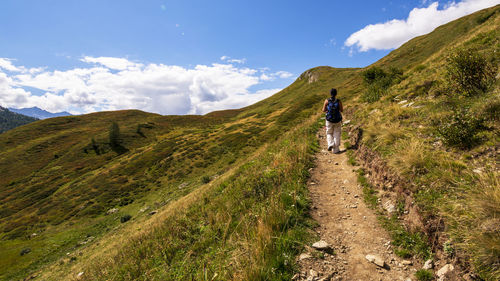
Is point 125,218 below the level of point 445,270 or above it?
below

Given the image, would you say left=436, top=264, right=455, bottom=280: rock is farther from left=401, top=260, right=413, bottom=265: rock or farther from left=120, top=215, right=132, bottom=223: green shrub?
left=120, top=215, right=132, bottom=223: green shrub

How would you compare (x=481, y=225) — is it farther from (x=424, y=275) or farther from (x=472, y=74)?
(x=472, y=74)

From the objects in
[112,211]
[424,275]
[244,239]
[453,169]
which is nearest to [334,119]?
[453,169]

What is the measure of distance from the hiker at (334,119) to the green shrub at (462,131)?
4859 millimetres

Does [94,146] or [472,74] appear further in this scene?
[94,146]

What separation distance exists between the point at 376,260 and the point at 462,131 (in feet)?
16.2

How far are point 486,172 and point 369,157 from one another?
393 centimetres

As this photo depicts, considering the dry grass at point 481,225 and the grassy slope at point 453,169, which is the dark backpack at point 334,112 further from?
the dry grass at point 481,225

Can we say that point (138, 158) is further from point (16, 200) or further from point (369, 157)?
point (369, 157)

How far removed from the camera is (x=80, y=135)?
106 m

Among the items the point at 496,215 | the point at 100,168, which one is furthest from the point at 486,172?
the point at 100,168

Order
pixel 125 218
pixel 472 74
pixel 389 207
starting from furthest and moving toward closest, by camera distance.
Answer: pixel 125 218
pixel 472 74
pixel 389 207

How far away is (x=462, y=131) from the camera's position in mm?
5781

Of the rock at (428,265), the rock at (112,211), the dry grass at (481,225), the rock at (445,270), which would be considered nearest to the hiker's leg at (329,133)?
the dry grass at (481,225)
